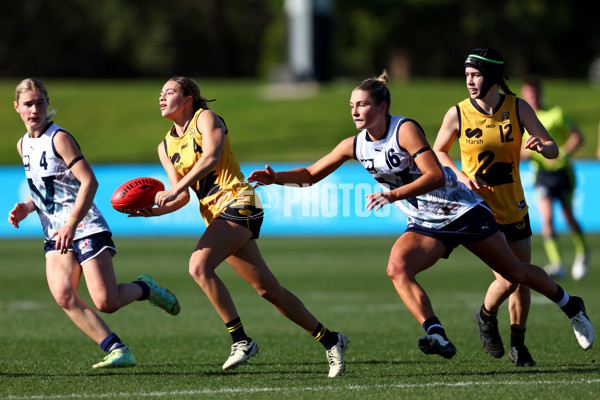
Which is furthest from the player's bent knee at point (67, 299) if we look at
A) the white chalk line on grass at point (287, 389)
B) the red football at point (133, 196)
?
the white chalk line on grass at point (287, 389)

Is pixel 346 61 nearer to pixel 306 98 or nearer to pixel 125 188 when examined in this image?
pixel 306 98

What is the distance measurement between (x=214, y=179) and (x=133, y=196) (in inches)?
22.2

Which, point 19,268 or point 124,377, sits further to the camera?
point 19,268

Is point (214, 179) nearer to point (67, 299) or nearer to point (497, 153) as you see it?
point (67, 299)

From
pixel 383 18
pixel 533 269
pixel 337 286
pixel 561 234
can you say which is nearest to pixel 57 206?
pixel 533 269

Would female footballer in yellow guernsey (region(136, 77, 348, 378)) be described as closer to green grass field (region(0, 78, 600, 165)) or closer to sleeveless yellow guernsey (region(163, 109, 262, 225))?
sleeveless yellow guernsey (region(163, 109, 262, 225))

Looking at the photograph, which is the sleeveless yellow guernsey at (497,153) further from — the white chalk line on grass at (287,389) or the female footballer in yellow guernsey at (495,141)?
the white chalk line on grass at (287,389)

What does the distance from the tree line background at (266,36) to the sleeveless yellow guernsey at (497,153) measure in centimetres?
4731

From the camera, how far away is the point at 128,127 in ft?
121

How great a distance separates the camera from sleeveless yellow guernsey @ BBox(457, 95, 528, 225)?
6613 millimetres

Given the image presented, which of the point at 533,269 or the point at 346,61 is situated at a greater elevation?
the point at 533,269

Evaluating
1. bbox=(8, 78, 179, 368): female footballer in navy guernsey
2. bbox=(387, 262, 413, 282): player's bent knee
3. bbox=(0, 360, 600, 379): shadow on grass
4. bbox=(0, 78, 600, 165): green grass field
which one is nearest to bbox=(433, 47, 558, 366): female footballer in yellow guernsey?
bbox=(0, 360, 600, 379): shadow on grass

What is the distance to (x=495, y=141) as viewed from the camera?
661 centimetres

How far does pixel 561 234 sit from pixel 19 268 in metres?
10.8
